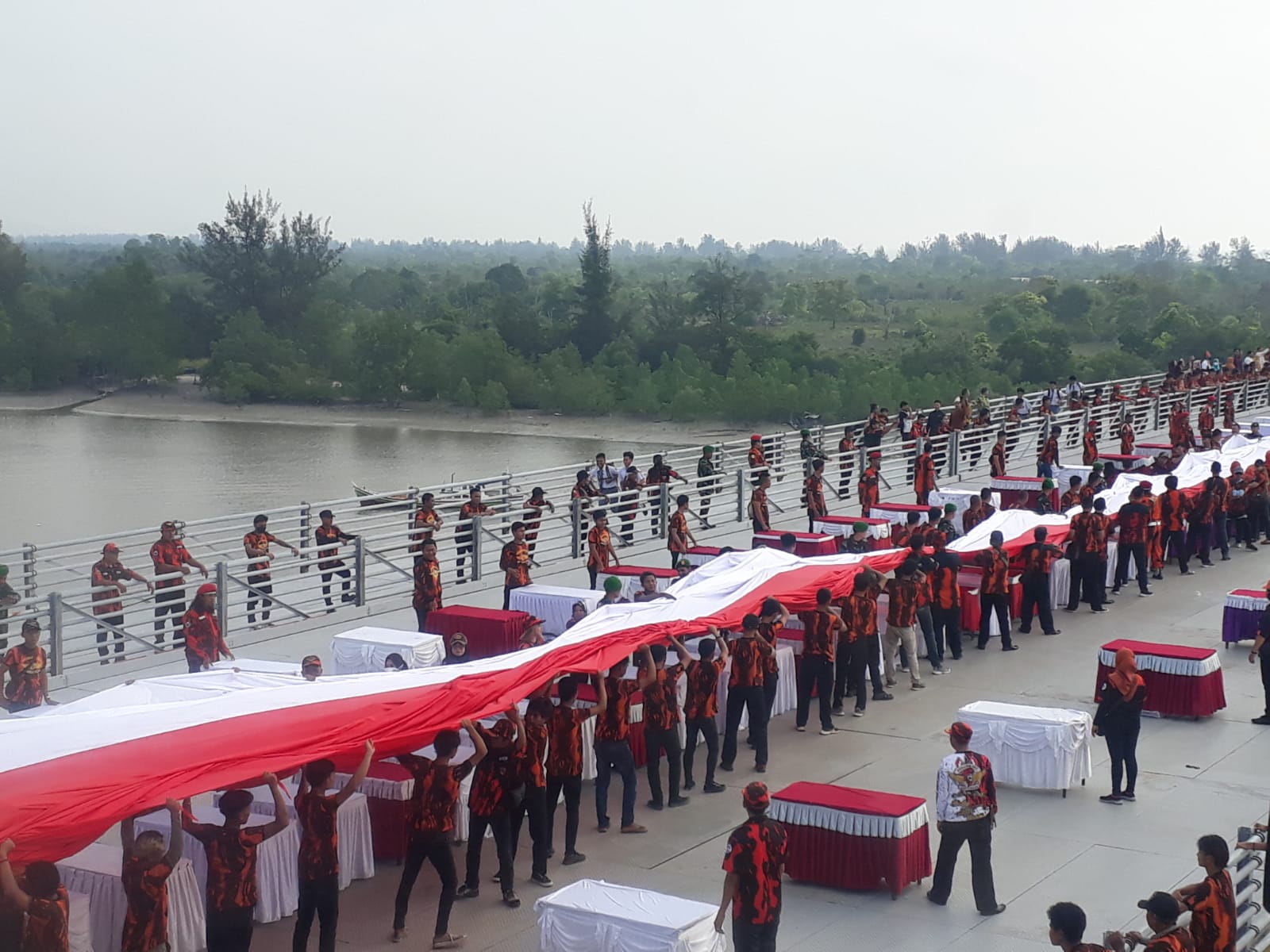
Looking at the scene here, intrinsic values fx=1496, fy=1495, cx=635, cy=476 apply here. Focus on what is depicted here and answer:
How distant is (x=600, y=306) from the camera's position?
92500 millimetres

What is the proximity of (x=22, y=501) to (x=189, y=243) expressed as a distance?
2129 inches

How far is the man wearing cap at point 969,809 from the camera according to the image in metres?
9.90

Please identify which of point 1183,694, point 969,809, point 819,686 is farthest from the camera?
point 1183,694

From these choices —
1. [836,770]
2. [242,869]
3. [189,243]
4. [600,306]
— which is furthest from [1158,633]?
[189,243]

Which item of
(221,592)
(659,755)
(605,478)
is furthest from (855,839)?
(605,478)

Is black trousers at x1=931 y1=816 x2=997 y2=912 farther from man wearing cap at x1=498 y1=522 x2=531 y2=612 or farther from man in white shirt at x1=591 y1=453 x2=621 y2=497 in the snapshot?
man in white shirt at x1=591 y1=453 x2=621 y2=497

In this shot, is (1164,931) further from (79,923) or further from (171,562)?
(171,562)

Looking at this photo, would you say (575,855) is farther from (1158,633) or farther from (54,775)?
(1158,633)

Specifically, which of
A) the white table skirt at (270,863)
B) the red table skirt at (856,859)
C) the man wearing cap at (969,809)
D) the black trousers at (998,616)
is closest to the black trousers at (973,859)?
the man wearing cap at (969,809)

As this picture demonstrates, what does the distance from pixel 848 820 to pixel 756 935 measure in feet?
6.90

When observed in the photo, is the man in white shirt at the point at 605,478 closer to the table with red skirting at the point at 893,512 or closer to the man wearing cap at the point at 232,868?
the table with red skirting at the point at 893,512

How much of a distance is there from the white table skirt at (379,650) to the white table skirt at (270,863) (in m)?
4.68

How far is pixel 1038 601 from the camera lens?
18875 mm

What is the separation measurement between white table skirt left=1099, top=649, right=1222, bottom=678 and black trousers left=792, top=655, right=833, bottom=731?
9.01 feet
